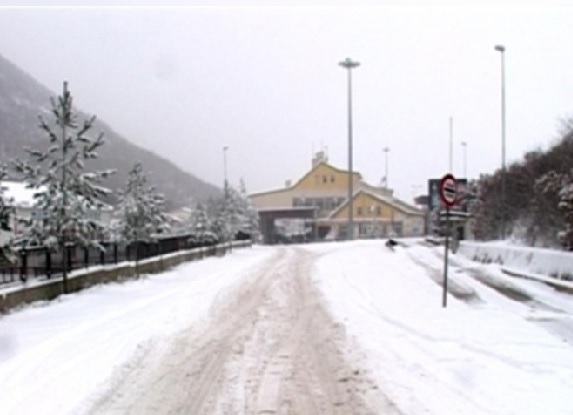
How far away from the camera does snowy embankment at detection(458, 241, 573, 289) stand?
24125mm

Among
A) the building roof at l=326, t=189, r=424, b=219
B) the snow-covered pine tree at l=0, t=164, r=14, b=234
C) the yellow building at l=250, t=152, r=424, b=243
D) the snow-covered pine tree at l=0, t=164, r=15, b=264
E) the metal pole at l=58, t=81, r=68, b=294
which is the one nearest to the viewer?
the snow-covered pine tree at l=0, t=164, r=15, b=264

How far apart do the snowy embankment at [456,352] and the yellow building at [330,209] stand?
7442 centimetres

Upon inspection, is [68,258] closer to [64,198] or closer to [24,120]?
[64,198]

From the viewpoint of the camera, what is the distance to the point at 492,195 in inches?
1732

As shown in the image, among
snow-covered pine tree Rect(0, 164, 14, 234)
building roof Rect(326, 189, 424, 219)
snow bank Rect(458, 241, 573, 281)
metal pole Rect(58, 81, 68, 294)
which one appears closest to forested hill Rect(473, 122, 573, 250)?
snow bank Rect(458, 241, 573, 281)

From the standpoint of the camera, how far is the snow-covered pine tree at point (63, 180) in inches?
811

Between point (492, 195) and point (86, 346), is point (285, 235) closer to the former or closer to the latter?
point (492, 195)

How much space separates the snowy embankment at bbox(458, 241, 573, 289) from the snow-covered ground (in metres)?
2.63

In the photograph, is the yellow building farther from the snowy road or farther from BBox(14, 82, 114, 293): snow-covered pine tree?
the snowy road

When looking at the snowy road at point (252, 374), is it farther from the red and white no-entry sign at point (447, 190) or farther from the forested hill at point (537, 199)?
the forested hill at point (537, 199)

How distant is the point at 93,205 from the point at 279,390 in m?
13.3

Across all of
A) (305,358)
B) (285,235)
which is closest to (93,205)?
(305,358)

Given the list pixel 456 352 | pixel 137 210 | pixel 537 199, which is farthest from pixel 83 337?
pixel 537 199

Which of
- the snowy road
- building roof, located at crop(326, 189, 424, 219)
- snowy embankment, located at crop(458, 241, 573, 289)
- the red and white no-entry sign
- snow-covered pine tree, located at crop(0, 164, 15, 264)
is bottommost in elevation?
the snowy road
